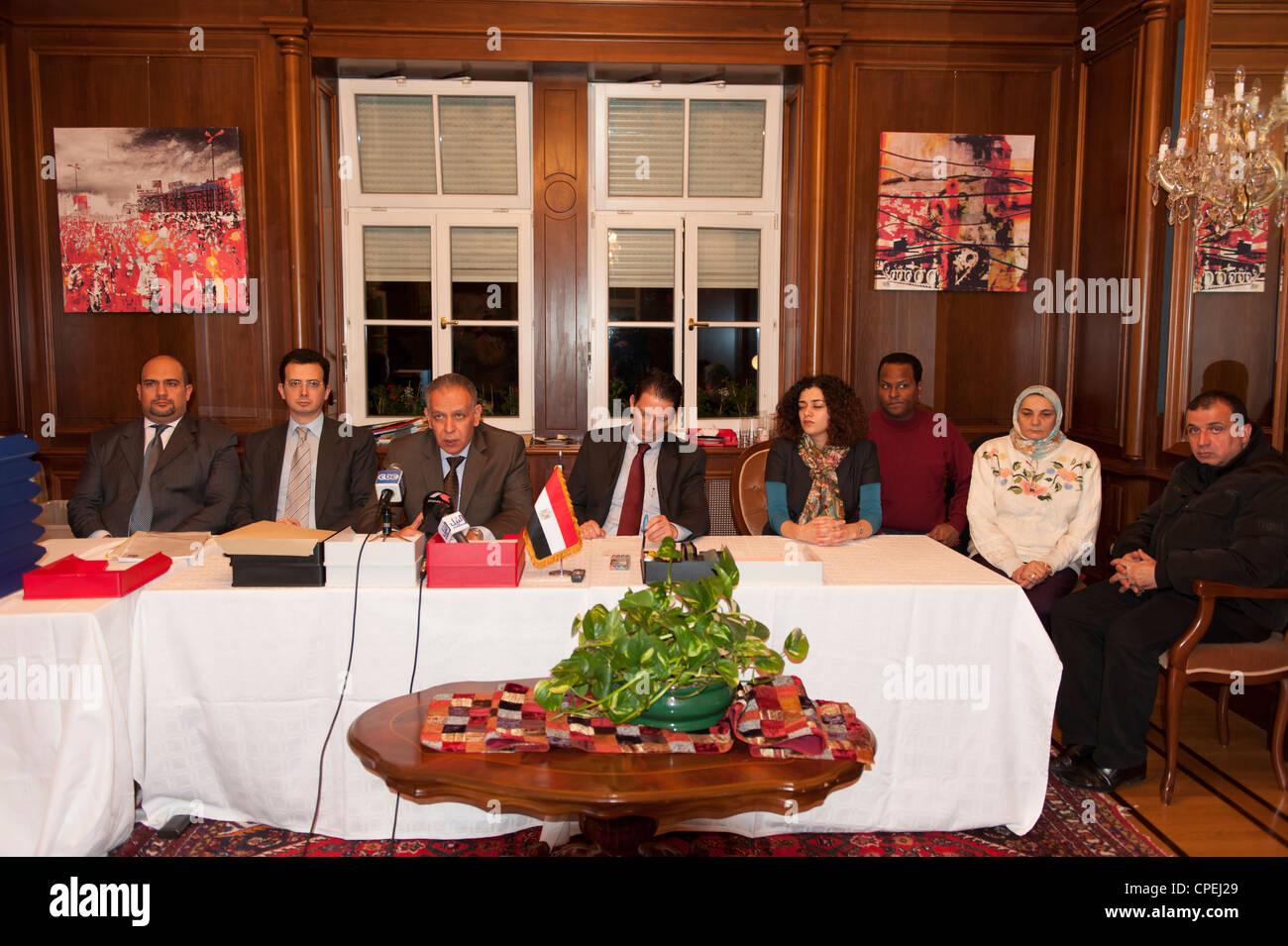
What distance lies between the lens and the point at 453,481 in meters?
3.61

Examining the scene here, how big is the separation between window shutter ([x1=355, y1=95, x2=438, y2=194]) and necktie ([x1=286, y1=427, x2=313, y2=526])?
2.27m

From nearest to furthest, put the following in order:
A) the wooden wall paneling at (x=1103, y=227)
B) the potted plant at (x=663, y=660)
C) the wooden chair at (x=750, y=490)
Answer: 1. the potted plant at (x=663, y=660)
2. the wooden chair at (x=750, y=490)
3. the wooden wall paneling at (x=1103, y=227)

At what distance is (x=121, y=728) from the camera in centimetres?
264

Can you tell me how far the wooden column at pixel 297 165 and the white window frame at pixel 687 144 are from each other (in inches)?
62.9

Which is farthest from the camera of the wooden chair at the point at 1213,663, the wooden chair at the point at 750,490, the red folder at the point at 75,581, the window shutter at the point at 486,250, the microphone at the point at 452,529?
the window shutter at the point at 486,250

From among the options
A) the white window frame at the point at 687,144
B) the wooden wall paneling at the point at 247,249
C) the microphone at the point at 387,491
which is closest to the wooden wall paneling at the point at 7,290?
the wooden wall paneling at the point at 247,249

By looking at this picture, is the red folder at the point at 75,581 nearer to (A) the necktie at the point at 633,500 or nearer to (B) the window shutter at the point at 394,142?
(A) the necktie at the point at 633,500

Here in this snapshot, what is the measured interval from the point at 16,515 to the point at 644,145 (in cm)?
402

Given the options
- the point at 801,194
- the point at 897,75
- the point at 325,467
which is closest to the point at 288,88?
the point at 325,467

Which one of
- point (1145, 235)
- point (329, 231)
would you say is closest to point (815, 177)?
point (1145, 235)

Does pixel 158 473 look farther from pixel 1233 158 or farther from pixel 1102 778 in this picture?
pixel 1233 158

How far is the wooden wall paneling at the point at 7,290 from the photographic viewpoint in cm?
521

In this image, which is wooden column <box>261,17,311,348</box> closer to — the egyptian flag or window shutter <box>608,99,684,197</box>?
window shutter <box>608,99,684,197</box>

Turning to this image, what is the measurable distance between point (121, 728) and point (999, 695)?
249 centimetres
